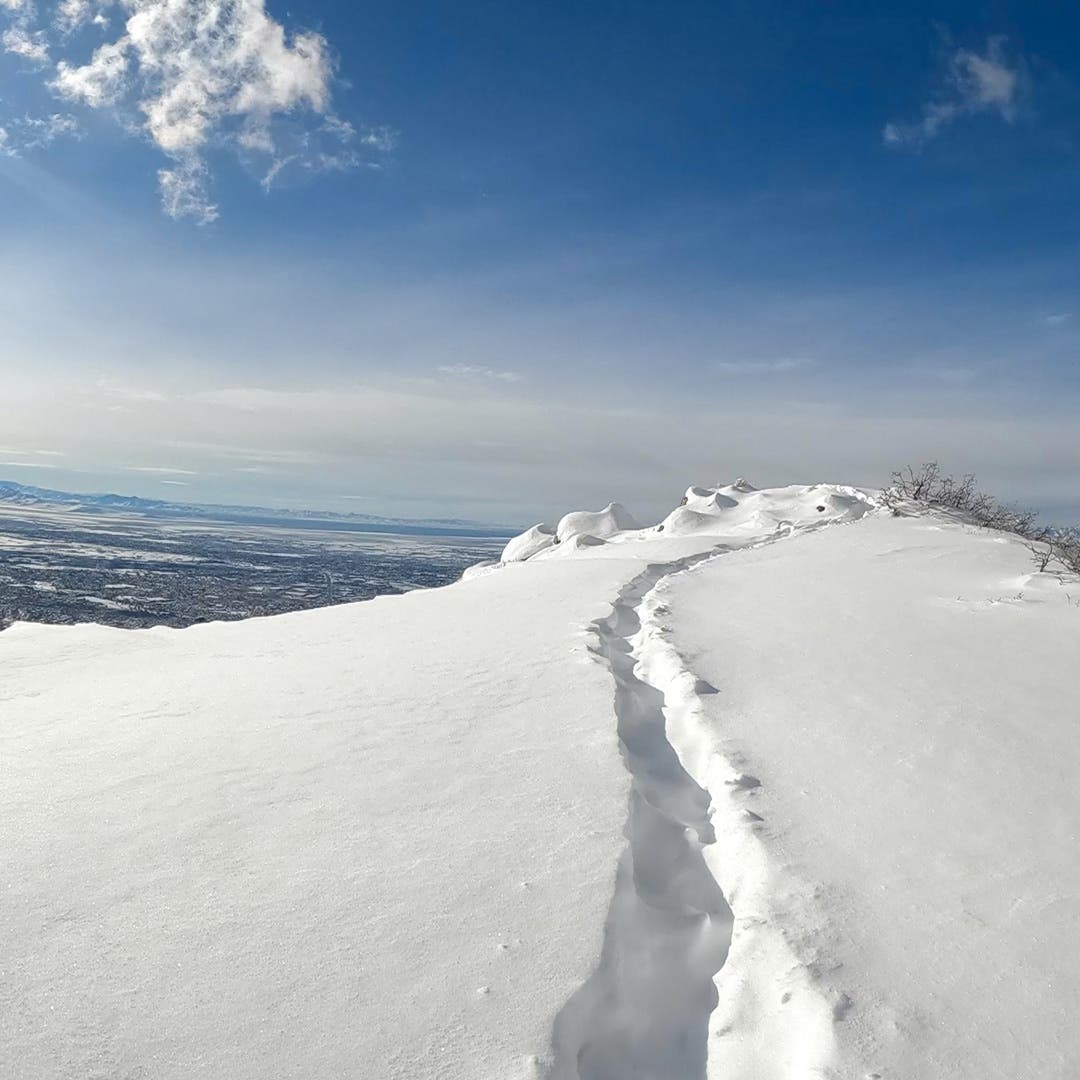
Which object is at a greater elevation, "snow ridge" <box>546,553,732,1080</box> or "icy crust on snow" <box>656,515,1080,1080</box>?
"icy crust on snow" <box>656,515,1080,1080</box>

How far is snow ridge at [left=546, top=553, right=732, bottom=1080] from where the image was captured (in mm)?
1768

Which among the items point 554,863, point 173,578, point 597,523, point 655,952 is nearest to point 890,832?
point 655,952

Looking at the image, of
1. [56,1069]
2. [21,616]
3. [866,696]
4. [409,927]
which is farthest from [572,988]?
[21,616]

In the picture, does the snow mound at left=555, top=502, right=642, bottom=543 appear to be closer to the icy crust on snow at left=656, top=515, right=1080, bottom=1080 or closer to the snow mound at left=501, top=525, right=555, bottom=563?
the snow mound at left=501, top=525, right=555, bottom=563

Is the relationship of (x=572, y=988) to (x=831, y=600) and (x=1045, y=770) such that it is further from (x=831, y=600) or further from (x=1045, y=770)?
(x=831, y=600)

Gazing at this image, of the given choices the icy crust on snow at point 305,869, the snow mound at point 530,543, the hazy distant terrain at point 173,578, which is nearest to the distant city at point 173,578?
the hazy distant terrain at point 173,578

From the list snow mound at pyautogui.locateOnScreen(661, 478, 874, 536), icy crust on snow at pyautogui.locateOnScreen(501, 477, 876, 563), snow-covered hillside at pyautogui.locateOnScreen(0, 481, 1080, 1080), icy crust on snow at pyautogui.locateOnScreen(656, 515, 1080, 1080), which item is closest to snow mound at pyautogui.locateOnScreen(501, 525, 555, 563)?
icy crust on snow at pyautogui.locateOnScreen(501, 477, 876, 563)

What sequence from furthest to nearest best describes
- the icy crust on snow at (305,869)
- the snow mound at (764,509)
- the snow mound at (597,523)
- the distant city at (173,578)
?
1. the distant city at (173,578)
2. the snow mound at (597,523)
3. the snow mound at (764,509)
4. the icy crust on snow at (305,869)

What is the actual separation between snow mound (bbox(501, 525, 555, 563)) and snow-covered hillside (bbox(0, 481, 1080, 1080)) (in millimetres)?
10649

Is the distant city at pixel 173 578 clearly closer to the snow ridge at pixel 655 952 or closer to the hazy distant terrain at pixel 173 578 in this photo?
the hazy distant terrain at pixel 173 578

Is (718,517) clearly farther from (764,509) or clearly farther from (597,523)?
(597,523)

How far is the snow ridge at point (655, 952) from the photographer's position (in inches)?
69.6

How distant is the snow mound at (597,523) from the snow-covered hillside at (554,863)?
1013 centimetres

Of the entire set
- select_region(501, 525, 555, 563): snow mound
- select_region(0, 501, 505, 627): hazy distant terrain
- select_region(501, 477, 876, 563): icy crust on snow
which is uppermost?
select_region(501, 477, 876, 563): icy crust on snow
